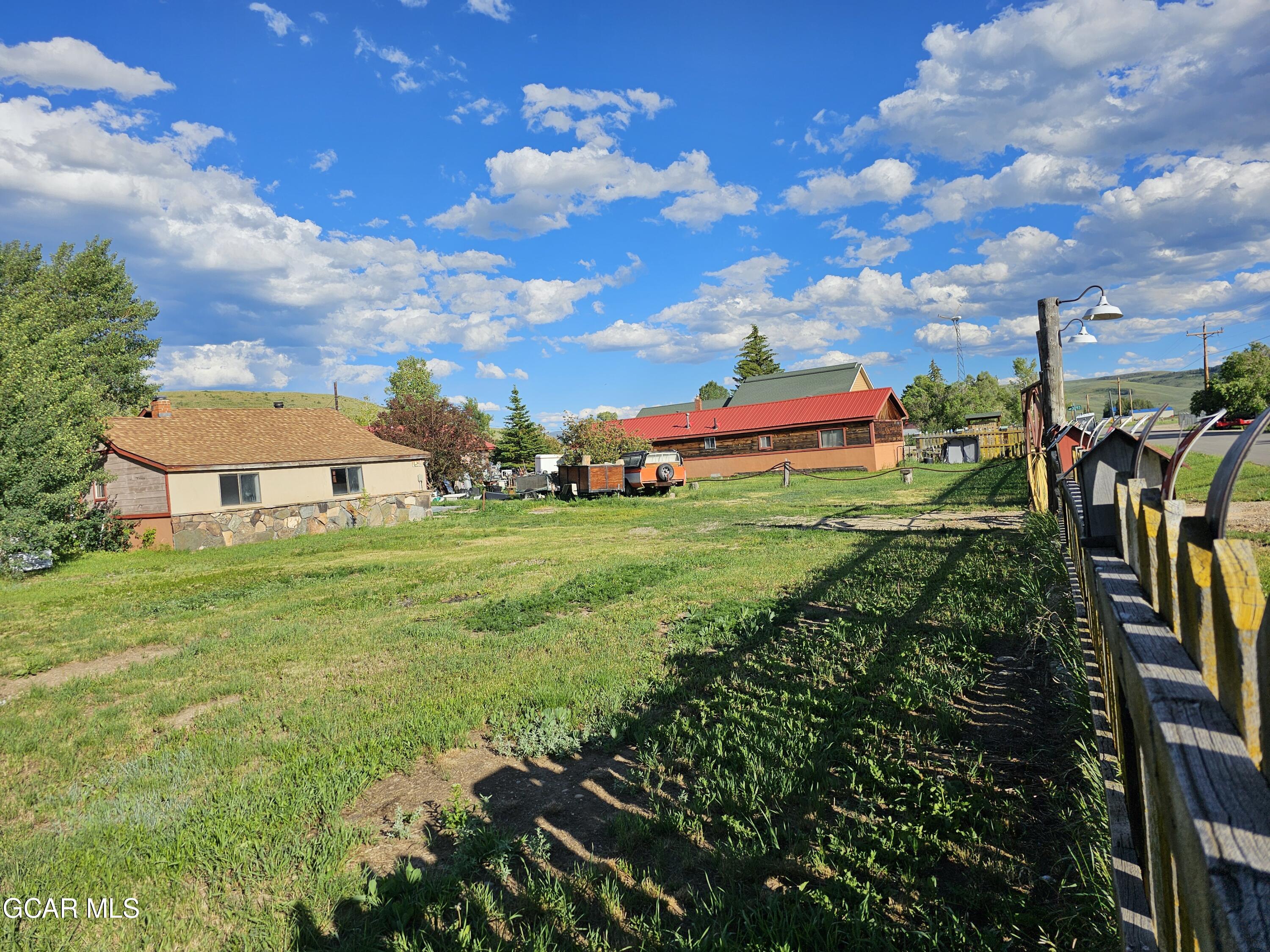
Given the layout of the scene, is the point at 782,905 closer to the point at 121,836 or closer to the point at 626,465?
the point at 121,836

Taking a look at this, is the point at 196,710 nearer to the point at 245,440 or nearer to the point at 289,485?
the point at 289,485

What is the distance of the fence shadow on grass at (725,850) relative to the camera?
2.57 meters

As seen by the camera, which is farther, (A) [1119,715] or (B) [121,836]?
(B) [121,836]

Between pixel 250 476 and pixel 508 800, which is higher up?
pixel 250 476

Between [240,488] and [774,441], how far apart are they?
91.9 ft

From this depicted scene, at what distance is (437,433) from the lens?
113 feet


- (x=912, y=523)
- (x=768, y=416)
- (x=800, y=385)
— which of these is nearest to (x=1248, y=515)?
(x=912, y=523)

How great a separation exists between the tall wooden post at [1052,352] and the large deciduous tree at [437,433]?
28.5m

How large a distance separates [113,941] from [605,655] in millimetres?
3864

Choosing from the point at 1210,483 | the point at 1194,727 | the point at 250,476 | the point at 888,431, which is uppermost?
the point at 888,431

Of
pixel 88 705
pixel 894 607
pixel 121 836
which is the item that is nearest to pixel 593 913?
pixel 121 836

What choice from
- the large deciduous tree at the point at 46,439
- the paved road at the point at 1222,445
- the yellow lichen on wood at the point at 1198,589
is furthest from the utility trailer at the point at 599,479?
the yellow lichen on wood at the point at 1198,589

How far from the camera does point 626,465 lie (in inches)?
1095

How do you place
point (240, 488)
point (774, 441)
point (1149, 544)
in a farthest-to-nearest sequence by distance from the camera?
1. point (774, 441)
2. point (240, 488)
3. point (1149, 544)
